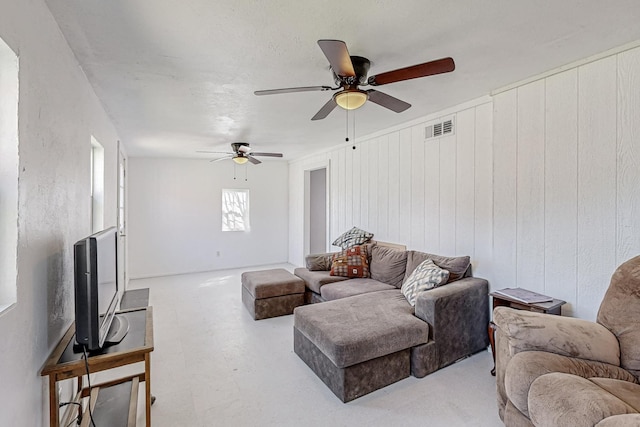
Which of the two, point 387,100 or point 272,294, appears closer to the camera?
point 387,100

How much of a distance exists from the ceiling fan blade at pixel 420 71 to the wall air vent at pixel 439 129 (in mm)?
1574

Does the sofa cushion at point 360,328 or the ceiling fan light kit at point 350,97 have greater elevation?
the ceiling fan light kit at point 350,97

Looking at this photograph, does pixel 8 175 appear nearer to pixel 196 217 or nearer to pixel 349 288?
pixel 349 288

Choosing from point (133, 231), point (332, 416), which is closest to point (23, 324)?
point (332, 416)

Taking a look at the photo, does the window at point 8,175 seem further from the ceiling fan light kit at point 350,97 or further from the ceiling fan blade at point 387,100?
the ceiling fan blade at point 387,100

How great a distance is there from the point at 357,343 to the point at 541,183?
1.97 m

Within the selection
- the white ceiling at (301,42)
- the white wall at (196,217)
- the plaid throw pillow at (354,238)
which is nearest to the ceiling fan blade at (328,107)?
the white ceiling at (301,42)

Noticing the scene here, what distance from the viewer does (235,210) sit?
679 cm

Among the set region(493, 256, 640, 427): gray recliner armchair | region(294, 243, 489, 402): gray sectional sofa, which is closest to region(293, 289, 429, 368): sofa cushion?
region(294, 243, 489, 402): gray sectional sofa

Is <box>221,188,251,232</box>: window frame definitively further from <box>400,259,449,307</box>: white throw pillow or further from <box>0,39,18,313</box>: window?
<box>0,39,18,313</box>: window

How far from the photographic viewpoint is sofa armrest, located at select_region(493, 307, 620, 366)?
64.8 inches

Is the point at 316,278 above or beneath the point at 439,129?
beneath

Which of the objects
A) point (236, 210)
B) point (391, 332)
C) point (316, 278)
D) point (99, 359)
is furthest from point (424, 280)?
point (236, 210)

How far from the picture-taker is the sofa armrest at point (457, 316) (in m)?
2.50
